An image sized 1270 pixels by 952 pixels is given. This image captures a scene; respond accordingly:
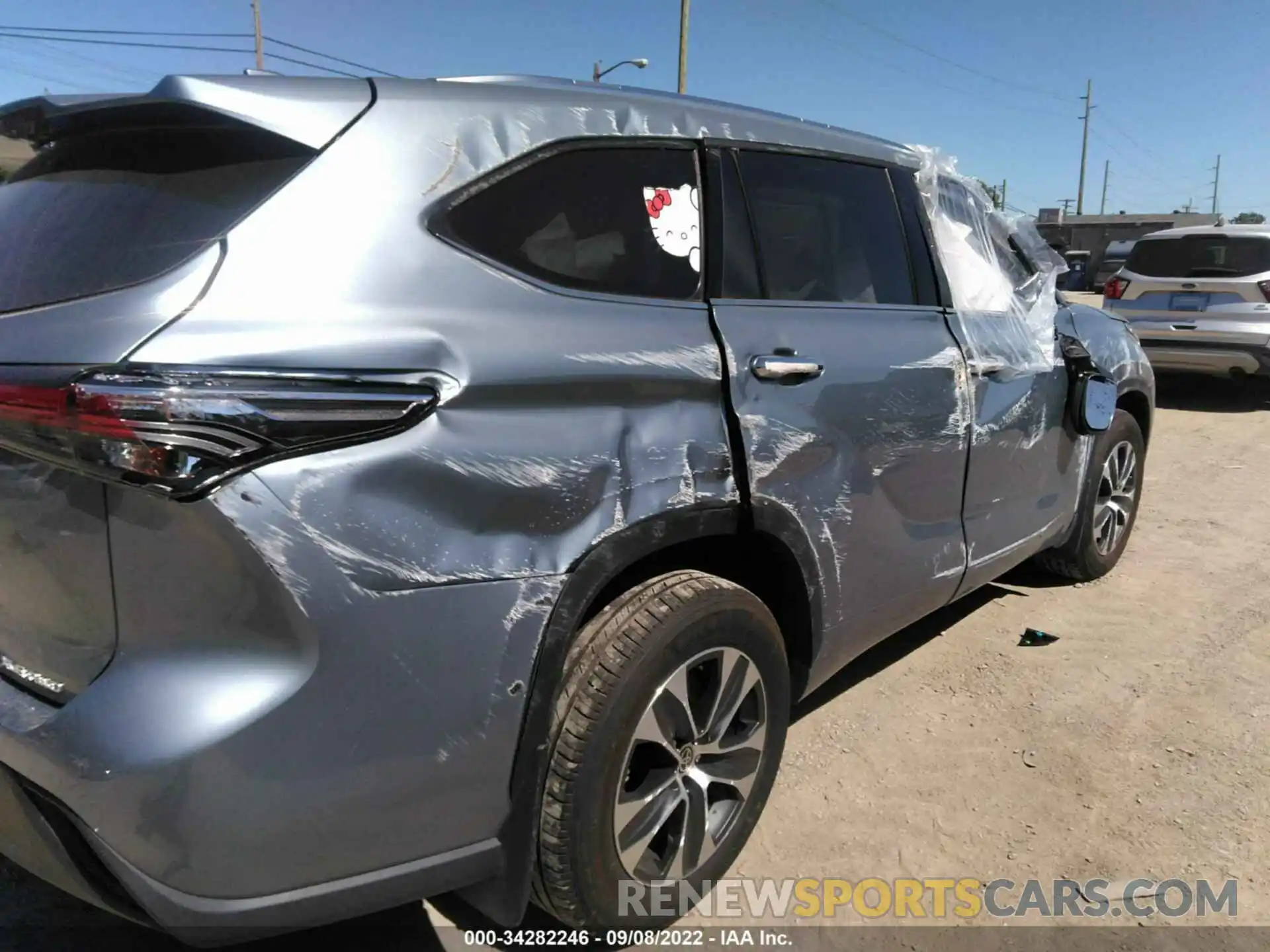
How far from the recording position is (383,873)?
5.49 feet

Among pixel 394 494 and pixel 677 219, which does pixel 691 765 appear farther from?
pixel 677 219

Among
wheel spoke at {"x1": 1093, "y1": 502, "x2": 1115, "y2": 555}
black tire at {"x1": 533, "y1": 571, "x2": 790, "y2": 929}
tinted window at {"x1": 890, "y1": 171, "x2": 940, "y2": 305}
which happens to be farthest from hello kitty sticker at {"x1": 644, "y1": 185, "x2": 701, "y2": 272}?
wheel spoke at {"x1": 1093, "y1": 502, "x2": 1115, "y2": 555}

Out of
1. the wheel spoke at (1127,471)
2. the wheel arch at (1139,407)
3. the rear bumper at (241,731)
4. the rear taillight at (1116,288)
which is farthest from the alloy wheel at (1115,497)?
the rear taillight at (1116,288)

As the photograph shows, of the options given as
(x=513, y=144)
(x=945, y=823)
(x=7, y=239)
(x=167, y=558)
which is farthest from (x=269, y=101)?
(x=945, y=823)

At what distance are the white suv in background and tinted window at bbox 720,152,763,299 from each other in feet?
29.1

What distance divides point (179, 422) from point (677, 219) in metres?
1.28

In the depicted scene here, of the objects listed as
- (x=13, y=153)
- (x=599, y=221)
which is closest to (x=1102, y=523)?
(x=599, y=221)

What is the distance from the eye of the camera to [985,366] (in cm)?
318

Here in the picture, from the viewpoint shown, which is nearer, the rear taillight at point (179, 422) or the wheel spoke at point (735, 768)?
the rear taillight at point (179, 422)

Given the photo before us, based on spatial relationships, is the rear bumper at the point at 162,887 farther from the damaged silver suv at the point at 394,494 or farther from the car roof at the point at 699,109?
the car roof at the point at 699,109

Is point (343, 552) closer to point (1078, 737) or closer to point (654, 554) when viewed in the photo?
point (654, 554)

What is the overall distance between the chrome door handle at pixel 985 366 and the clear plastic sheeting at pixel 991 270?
13 mm

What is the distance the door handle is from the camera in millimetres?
2246

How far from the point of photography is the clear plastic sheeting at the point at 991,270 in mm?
3246
